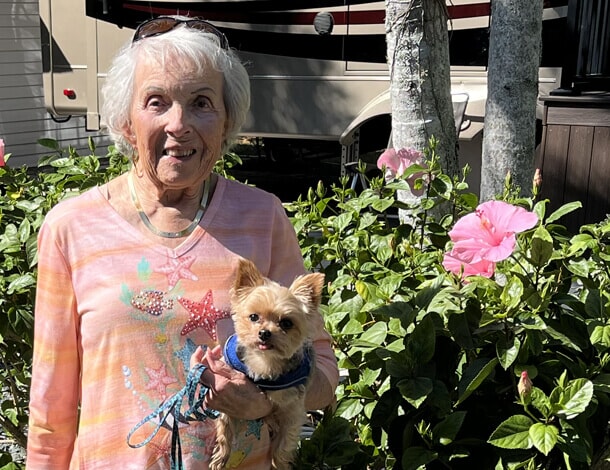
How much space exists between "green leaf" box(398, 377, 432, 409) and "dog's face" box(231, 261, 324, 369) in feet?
1.45

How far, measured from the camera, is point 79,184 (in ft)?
10.9

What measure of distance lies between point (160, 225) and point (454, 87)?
6153 mm

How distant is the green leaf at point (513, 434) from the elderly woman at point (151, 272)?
40cm

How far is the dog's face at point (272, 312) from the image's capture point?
1592mm

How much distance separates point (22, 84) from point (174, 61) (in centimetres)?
997

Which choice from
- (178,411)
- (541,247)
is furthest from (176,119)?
(541,247)

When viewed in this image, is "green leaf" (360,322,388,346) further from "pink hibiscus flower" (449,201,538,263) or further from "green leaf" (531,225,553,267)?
"green leaf" (531,225,553,267)

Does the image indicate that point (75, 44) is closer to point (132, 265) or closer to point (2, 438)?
point (2, 438)

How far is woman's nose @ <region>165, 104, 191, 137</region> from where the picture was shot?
1816 millimetres

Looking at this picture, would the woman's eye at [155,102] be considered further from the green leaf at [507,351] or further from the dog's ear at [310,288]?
the green leaf at [507,351]

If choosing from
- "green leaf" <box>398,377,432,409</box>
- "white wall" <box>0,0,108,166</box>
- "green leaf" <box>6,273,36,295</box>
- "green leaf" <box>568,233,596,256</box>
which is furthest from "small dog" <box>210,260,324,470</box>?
"white wall" <box>0,0,108,166</box>

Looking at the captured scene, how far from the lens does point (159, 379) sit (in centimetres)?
181

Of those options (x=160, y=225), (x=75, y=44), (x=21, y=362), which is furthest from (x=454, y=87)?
(x=160, y=225)

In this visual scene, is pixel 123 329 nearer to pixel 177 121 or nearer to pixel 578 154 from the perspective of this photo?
pixel 177 121
